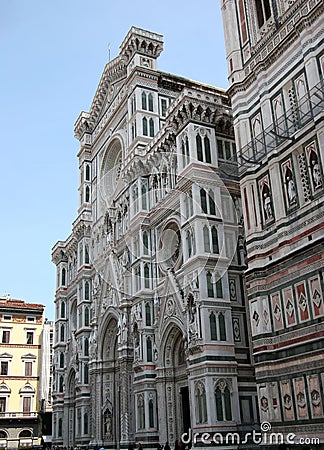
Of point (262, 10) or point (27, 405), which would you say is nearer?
point (262, 10)

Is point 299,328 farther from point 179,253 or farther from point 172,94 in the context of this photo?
point 172,94

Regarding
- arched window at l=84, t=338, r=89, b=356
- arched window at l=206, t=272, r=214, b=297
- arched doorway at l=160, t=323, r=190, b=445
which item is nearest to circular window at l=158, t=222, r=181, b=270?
arched doorway at l=160, t=323, r=190, b=445

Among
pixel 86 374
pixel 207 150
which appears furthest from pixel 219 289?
pixel 86 374

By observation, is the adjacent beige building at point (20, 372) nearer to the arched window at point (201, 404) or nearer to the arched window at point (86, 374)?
the arched window at point (86, 374)

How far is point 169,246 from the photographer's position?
102 ft

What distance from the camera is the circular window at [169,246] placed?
99.1 feet

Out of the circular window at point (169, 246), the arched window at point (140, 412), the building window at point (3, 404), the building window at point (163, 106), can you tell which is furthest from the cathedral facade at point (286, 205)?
the building window at point (3, 404)

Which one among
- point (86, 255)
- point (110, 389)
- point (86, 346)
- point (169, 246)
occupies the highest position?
point (86, 255)

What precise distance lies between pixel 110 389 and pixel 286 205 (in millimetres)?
20759

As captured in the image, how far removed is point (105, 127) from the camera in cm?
4284

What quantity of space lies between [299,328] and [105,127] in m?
27.8

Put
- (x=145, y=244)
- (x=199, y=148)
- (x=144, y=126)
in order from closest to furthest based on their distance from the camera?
(x=199, y=148), (x=145, y=244), (x=144, y=126)

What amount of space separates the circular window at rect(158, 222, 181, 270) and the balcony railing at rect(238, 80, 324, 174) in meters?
7.90

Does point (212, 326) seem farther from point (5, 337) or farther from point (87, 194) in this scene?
point (5, 337)
